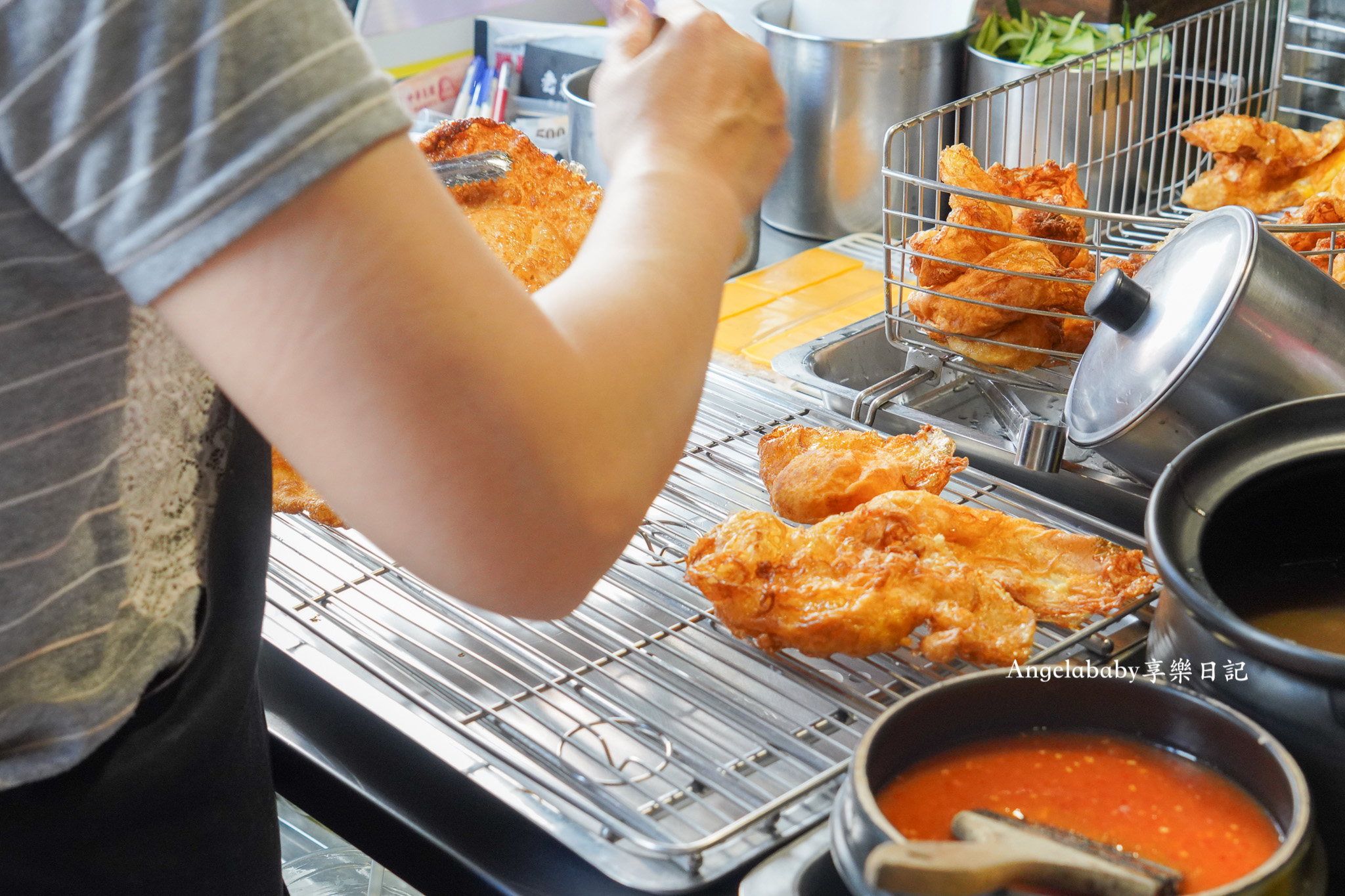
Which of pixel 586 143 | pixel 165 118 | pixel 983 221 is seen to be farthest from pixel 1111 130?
pixel 165 118

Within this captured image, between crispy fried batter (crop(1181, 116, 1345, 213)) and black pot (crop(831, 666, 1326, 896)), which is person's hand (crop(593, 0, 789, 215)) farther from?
crispy fried batter (crop(1181, 116, 1345, 213))

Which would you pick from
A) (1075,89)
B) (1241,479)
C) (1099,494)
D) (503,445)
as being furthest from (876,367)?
(503,445)

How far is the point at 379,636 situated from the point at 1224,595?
2.40ft

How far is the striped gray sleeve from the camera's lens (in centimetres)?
48

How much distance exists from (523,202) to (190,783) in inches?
37.7

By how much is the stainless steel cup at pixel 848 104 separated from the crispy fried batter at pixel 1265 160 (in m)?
0.48

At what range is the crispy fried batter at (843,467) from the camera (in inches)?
51.0

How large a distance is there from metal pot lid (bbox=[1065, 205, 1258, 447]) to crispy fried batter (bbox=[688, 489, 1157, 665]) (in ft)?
0.49

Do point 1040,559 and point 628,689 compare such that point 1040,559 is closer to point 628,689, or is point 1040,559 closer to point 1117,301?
point 1117,301

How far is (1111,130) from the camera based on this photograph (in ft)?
6.88

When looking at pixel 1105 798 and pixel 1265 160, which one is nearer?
pixel 1105 798

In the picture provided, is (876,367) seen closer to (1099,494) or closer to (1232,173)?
(1099,494)

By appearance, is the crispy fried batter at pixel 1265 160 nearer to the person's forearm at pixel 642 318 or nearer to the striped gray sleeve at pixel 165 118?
the person's forearm at pixel 642 318

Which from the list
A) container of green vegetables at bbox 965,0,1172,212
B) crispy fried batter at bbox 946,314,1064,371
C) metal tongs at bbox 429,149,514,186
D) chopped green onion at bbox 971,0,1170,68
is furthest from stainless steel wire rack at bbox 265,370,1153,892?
chopped green onion at bbox 971,0,1170,68
